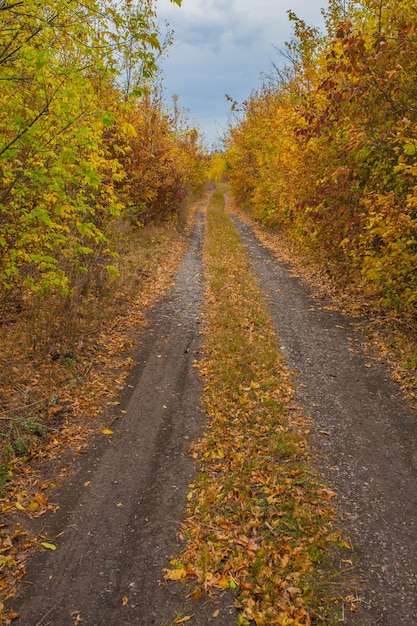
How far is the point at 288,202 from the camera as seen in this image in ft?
54.6

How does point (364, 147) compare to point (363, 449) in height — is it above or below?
above

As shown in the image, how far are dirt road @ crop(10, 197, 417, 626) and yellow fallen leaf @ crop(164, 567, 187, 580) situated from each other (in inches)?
3.1

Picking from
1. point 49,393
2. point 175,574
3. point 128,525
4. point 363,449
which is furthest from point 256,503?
point 49,393

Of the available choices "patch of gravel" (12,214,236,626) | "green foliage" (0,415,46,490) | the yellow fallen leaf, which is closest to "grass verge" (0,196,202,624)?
"green foliage" (0,415,46,490)

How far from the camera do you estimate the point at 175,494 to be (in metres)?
5.38

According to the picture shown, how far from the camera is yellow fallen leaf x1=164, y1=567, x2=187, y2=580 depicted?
13.8 ft

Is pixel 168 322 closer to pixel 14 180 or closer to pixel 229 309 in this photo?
pixel 229 309

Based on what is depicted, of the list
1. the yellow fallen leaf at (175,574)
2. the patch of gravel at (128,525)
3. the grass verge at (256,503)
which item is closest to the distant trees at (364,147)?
the grass verge at (256,503)

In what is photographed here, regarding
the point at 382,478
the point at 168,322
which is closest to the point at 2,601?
the point at 382,478

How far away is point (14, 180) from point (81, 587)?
547 centimetres

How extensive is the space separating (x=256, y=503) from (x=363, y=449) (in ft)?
6.42

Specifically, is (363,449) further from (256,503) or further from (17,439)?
(17,439)

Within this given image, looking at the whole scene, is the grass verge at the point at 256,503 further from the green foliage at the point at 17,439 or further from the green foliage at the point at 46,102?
the green foliage at the point at 46,102

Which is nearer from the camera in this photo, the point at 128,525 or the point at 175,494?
the point at 128,525
